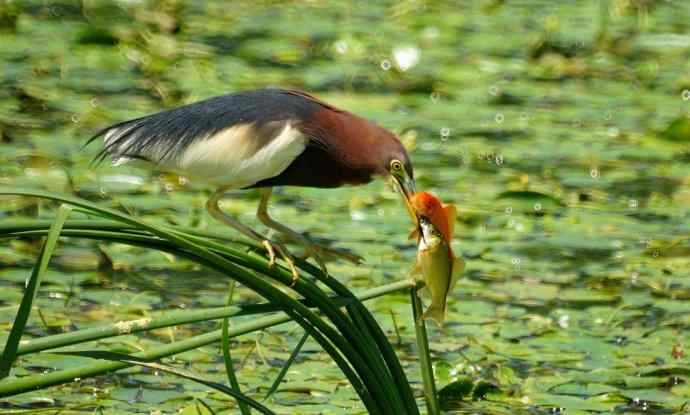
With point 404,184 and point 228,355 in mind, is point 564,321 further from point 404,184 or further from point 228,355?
point 228,355

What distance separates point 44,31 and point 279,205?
7.66 feet

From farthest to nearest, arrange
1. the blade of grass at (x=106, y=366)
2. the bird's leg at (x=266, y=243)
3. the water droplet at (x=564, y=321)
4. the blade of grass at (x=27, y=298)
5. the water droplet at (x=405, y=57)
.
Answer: the water droplet at (x=405, y=57), the water droplet at (x=564, y=321), the bird's leg at (x=266, y=243), the blade of grass at (x=106, y=366), the blade of grass at (x=27, y=298)

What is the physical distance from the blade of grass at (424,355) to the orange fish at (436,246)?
4.7 inches

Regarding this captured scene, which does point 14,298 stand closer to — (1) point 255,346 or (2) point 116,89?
(1) point 255,346

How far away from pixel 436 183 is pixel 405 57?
161 centimetres

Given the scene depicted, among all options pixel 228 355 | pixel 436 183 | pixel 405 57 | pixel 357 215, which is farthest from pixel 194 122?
pixel 405 57

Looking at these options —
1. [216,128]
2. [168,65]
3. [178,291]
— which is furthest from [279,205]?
[216,128]

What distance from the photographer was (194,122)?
2799 millimetres

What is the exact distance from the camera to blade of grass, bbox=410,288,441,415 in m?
2.57

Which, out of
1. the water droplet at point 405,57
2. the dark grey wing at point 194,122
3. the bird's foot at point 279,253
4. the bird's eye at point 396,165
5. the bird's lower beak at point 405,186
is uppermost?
the water droplet at point 405,57

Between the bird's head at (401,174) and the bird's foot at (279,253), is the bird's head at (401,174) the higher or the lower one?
the higher one

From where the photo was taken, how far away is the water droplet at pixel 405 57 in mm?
6652

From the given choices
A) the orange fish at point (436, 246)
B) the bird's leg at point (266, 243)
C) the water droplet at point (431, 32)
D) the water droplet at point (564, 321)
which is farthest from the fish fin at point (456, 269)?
the water droplet at point (431, 32)

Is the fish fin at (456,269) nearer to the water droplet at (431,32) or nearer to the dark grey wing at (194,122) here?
the dark grey wing at (194,122)
